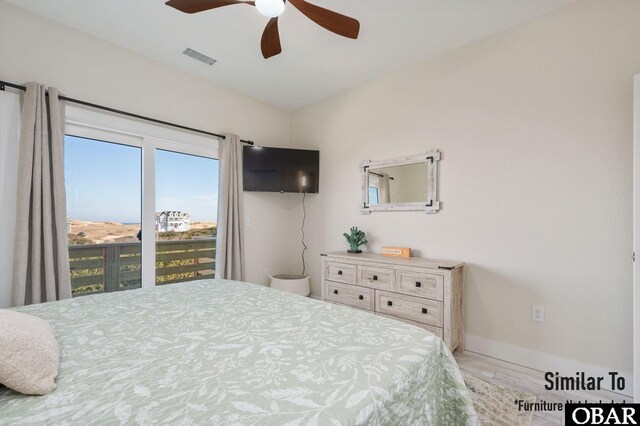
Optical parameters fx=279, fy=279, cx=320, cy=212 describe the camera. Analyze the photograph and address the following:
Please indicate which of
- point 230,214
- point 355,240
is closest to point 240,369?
point 355,240

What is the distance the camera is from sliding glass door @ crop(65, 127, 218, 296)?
2.47 meters

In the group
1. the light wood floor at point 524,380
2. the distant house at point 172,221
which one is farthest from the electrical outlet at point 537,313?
the distant house at point 172,221

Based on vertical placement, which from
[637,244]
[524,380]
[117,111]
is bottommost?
[524,380]

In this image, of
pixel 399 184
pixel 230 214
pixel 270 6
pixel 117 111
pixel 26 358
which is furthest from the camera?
pixel 230 214

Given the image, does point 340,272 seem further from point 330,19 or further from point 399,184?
point 330,19

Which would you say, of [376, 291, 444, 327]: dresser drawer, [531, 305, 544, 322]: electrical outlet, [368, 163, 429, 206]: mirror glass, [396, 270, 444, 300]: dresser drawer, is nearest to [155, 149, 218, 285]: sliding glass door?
[368, 163, 429, 206]: mirror glass

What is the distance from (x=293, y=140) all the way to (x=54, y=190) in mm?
2745

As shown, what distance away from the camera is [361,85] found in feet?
11.0

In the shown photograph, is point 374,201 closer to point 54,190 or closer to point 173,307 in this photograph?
point 173,307

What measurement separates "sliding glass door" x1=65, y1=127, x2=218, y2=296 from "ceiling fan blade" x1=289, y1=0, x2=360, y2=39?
2036 millimetres

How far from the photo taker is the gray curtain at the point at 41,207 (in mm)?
2035

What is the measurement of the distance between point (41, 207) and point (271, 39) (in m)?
2.15

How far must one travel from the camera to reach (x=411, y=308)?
8.09ft

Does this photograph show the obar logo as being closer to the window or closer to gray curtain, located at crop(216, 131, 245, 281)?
gray curtain, located at crop(216, 131, 245, 281)
